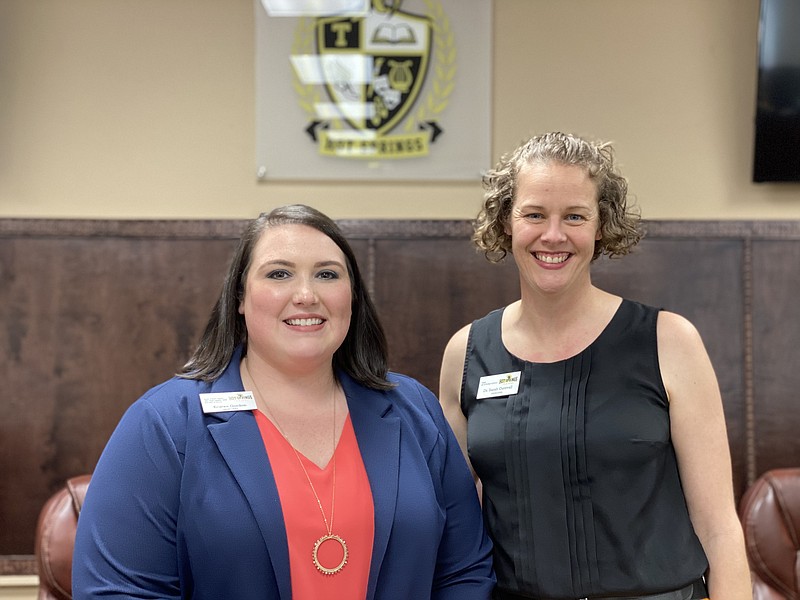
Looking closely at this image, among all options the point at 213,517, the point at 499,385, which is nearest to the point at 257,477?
the point at 213,517

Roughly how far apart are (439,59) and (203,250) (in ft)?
3.93

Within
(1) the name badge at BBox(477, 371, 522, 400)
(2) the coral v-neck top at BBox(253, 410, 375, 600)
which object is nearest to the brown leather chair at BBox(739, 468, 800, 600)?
(1) the name badge at BBox(477, 371, 522, 400)

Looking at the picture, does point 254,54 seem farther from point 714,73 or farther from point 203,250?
point 714,73

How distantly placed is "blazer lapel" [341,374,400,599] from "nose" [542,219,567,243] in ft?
1.75

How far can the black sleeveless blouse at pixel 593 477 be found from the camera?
5.97 ft

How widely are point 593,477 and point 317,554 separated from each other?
60cm

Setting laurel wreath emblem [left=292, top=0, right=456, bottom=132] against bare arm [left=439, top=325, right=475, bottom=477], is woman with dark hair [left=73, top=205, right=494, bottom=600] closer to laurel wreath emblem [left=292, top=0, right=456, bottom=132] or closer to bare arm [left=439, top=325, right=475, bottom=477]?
bare arm [left=439, top=325, right=475, bottom=477]

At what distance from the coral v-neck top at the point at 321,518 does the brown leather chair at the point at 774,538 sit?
1.69 metres

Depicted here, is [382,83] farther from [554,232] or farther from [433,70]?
[554,232]

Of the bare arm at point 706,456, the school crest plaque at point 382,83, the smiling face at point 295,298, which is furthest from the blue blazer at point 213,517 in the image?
the school crest plaque at point 382,83

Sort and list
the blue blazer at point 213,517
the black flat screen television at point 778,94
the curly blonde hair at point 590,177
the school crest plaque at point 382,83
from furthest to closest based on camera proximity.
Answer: the school crest plaque at point 382,83
the black flat screen television at point 778,94
the curly blonde hair at point 590,177
the blue blazer at point 213,517

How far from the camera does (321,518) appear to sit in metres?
1.77

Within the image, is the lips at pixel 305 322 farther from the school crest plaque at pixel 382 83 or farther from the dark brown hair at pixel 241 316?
the school crest plaque at pixel 382 83

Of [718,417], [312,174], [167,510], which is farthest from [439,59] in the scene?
[167,510]
